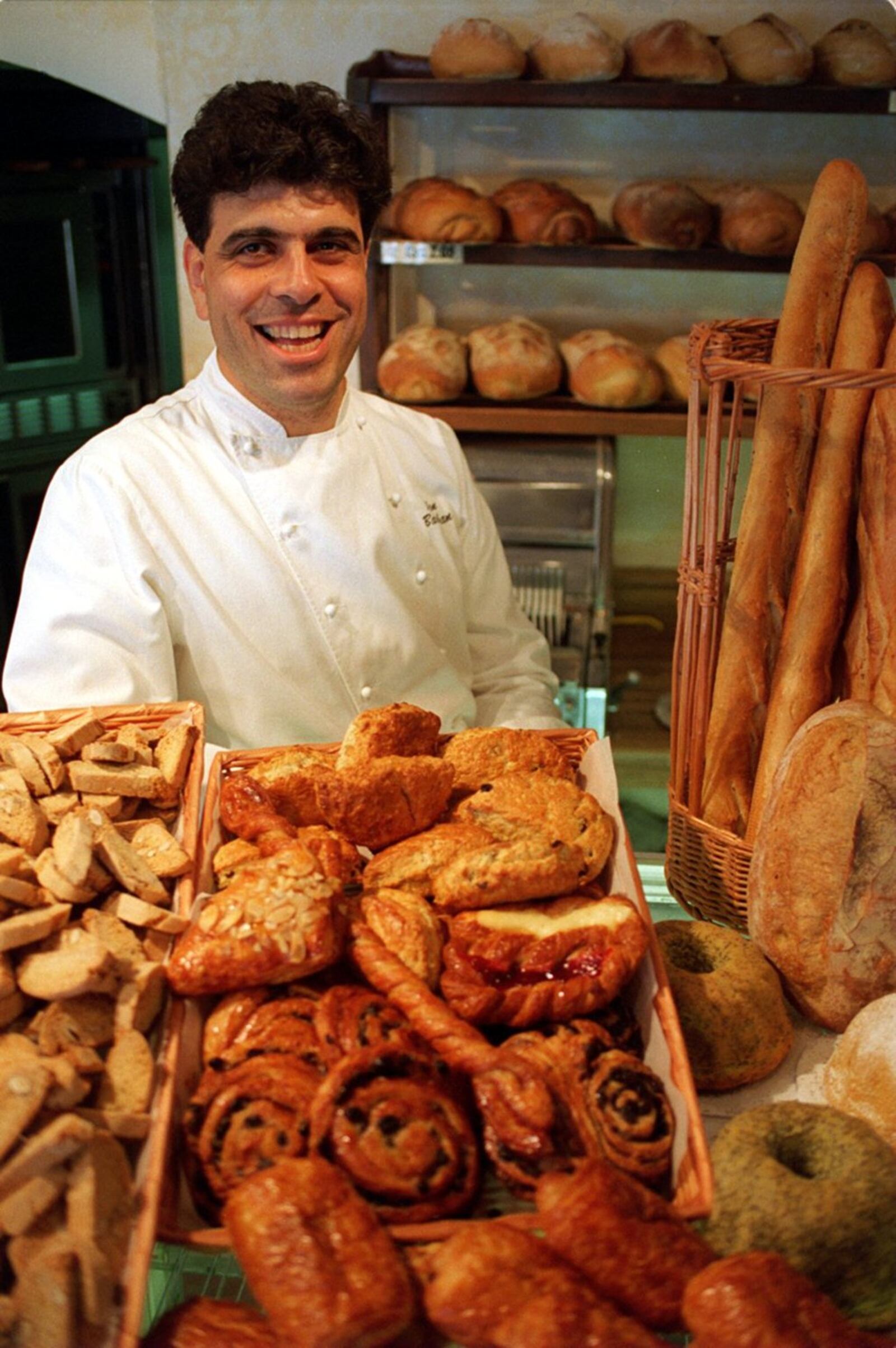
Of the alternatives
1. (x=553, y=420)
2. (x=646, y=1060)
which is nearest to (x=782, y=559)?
(x=646, y=1060)

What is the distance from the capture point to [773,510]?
124 cm

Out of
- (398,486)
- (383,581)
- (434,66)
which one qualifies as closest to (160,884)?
(383,581)

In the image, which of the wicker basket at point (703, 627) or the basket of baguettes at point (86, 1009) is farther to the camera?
the wicker basket at point (703, 627)

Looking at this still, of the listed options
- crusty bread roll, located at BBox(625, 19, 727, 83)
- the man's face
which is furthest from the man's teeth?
crusty bread roll, located at BBox(625, 19, 727, 83)

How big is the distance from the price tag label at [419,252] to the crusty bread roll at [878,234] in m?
1.09

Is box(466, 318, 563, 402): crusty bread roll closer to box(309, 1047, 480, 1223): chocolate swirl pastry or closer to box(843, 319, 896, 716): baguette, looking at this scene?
box(843, 319, 896, 716): baguette

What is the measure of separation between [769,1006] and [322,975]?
0.40 meters

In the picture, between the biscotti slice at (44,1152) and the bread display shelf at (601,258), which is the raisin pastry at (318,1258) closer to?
the biscotti slice at (44,1152)

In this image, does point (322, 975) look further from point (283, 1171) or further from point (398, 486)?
point (398, 486)

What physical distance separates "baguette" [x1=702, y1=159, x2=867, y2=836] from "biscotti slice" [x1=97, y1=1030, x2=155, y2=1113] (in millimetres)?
696

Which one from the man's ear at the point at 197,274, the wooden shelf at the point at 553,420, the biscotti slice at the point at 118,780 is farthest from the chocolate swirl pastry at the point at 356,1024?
the wooden shelf at the point at 553,420

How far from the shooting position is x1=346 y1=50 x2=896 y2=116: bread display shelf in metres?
2.81

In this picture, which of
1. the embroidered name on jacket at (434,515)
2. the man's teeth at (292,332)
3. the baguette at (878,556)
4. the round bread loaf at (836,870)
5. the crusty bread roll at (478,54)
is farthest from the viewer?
the crusty bread roll at (478,54)

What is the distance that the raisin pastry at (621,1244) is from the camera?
2.21 feet
